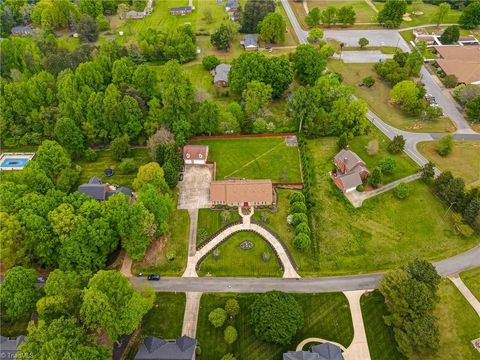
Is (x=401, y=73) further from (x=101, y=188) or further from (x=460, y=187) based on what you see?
(x=101, y=188)

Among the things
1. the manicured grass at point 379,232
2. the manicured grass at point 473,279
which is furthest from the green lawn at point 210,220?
the manicured grass at point 473,279

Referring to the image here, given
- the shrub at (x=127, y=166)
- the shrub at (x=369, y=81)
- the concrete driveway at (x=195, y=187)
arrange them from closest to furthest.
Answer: the concrete driveway at (x=195, y=187)
the shrub at (x=127, y=166)
the shrub at (x=369, y=81)

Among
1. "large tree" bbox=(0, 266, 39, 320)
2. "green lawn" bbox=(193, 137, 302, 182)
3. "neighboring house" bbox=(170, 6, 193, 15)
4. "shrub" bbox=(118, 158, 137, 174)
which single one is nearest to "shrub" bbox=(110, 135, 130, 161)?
"shrub" bbox=(118, 158, 137, 174)

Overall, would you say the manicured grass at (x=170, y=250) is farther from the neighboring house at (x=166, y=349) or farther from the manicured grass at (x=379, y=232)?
the manicured grass at (x=379, y=232)

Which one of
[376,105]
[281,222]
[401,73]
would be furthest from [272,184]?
[401,73]

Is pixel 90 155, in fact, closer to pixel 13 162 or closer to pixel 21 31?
pixel 13 162

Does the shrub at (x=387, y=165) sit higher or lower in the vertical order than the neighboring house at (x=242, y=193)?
higher

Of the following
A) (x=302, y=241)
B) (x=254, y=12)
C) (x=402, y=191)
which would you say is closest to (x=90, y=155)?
(x=302, y=241)

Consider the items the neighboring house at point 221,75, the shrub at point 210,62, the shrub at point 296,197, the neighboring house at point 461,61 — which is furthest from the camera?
the shrub at point 210,62

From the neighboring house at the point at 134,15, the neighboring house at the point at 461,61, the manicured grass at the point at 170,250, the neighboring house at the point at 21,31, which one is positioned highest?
the neighboring house at the point at 461,61
